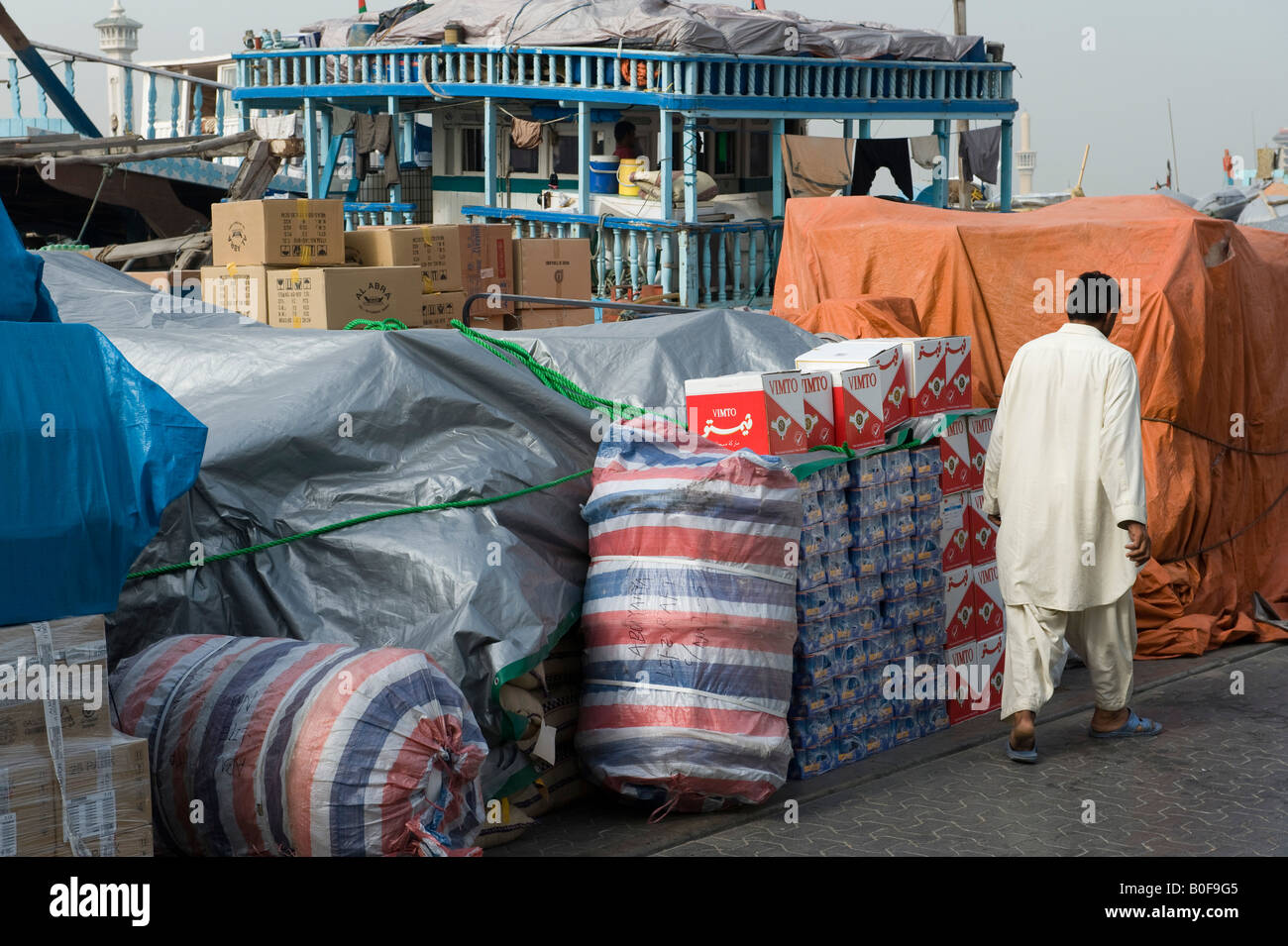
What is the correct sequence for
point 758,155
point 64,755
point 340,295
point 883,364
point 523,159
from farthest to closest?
point 523,159 → point 758,155 → point 340,295 → point 883,364 → point 64,755

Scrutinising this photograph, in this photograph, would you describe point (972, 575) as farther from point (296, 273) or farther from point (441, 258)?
point (441, 258)

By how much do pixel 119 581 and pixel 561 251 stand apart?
747cm

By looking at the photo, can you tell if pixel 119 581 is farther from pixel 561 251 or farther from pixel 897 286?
pixel 561 251

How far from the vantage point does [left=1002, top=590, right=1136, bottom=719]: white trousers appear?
19.4 ft

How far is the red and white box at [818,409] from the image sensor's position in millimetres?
5770

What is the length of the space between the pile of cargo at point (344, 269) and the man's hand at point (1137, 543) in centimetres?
376

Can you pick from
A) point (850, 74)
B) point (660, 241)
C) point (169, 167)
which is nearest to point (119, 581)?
point (660, 241)

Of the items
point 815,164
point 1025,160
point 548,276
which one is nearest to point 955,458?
point 548,276

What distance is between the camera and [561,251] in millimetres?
11055

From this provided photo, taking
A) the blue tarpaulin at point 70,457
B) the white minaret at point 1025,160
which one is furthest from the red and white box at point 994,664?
the white minaret at point 1025,160

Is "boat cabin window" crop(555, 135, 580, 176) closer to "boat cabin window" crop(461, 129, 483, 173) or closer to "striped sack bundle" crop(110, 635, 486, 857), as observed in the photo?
"boat cabin window" crop(461, 129, 483, 173)

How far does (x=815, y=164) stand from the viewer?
18.0 meters

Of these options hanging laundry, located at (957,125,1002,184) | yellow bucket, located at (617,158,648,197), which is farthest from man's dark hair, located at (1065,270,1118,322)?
hanging laundry, located at (957,125,1002,184)

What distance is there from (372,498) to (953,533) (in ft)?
9.00
